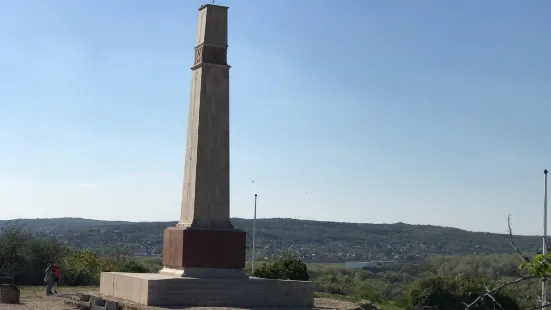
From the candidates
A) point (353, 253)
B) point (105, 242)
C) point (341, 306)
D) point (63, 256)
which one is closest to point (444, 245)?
point (353, 253)

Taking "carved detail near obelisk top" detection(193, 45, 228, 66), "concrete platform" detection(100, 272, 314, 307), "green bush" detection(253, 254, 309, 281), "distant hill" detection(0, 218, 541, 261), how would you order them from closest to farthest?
"concrete platform" detection(100, 272, 314, 307) → "carved detail near obelisk top" detection(193, 45, 228, 66) → "green bush" detection(253, 254, 309, 281) → "distant hill" detection(0, 218, 541, 261)

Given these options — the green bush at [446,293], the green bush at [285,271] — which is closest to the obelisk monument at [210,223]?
the green bush at [285,271]

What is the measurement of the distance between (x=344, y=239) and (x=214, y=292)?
5241 inches

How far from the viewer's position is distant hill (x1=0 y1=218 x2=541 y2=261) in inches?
5261

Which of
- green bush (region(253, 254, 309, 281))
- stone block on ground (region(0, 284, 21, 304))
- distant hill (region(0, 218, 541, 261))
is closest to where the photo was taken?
stone block on ground (region(0, 284, 21, 304))

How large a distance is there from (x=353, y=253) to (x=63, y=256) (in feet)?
334

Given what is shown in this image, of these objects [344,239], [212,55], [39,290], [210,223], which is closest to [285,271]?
[210,223]

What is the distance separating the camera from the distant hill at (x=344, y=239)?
438 ft

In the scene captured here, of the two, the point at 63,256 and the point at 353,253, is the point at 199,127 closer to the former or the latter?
the point at 63,256

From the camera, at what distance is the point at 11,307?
24062mm

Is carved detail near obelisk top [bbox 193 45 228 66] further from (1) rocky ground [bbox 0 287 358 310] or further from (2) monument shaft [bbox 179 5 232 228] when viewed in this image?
(1) rocky ground [bbox 0 287 358 310]

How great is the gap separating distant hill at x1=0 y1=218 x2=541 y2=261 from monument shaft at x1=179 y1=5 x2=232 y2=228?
98.3 m

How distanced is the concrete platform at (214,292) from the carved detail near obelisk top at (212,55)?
6.39 meters

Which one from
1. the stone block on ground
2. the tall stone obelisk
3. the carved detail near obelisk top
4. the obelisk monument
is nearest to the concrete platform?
the obelisk monument
